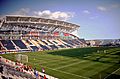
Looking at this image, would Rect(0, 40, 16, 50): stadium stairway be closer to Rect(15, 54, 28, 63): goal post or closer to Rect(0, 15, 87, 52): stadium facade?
Rect(0, 15, 87, 52): stadium facade

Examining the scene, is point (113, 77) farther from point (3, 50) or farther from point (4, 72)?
point (3, 50)

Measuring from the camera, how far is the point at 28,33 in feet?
195

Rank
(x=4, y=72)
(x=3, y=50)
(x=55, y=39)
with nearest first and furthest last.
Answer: (x=4, y=72)
(x=3, y=50)
(x=55, y=39)

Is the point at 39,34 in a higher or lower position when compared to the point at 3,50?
higher

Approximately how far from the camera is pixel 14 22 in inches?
1991

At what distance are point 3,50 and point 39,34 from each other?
20.3m

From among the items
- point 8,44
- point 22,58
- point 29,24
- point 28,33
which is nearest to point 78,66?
point 22,58

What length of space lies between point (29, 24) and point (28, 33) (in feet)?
17.3

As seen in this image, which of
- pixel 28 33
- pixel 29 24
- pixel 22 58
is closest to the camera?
pixel 22 58

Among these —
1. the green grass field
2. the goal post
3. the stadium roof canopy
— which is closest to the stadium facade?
the stadium roof canopy

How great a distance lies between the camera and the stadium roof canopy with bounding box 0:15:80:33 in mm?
49909

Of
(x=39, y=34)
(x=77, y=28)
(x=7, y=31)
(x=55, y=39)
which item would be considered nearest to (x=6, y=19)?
(x=7, y=31)

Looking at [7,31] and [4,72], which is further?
[7,31]

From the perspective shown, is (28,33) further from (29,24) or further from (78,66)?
(78,66)
